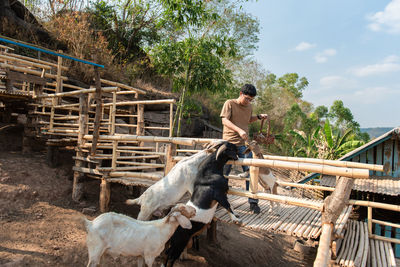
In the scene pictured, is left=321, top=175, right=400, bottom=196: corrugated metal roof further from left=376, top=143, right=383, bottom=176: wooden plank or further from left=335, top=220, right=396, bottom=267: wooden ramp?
left=335, top=220, right=396, bottom=267: wooden ramp

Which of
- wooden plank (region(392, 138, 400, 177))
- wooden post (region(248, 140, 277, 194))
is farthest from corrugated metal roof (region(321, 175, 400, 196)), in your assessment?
wooden post (region(248, 140, 277, 194))

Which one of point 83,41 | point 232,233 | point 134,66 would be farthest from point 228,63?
point 232,233

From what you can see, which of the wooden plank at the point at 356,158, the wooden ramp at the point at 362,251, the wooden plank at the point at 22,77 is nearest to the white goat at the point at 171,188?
the wooden ramp at the point at 362,251

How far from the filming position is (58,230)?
3.87 meters

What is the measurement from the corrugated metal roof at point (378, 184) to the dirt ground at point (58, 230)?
1.94 metres

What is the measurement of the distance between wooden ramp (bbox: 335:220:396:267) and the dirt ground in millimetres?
1844

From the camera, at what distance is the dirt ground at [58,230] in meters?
3.35

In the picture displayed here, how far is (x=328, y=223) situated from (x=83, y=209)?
3.87 m

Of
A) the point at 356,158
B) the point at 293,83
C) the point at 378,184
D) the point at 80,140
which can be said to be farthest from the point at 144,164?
the point at 293,83

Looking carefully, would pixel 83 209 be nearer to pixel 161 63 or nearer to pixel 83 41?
pixel 161 63

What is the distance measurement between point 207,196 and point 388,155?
6092 mm

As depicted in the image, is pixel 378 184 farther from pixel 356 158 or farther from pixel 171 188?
pixel 171 188

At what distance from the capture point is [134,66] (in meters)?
13.9

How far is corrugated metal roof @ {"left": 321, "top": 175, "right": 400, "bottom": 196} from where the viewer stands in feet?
18.2
